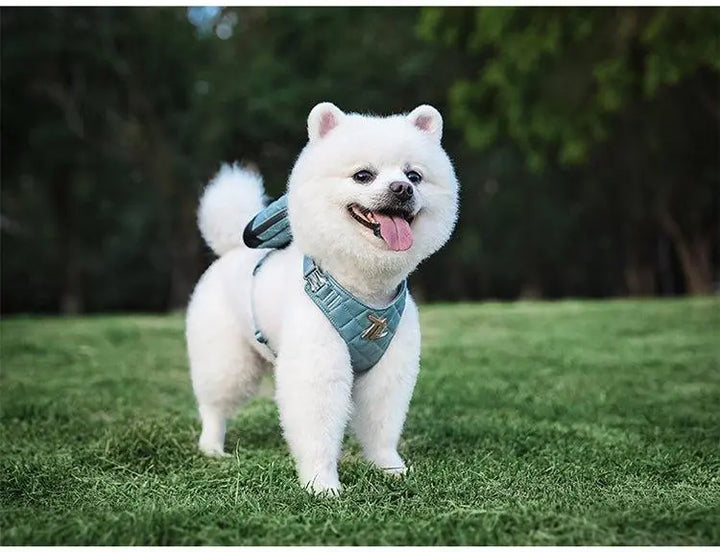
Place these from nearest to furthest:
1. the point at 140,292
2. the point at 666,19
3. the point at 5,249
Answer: the point at 666,19, the point at 5,249, the point at 140,292

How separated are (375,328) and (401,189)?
A: 60 cm

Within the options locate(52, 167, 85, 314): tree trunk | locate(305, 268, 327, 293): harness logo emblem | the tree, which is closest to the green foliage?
the tree

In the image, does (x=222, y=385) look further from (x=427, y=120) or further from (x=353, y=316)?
(x=427, y=120)

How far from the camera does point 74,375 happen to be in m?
7.04

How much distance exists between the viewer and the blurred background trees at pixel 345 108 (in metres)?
14.8

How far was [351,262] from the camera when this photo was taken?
11.8ft

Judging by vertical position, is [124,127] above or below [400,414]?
above

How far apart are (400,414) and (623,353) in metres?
4.57

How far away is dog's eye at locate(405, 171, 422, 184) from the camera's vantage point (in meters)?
3.53

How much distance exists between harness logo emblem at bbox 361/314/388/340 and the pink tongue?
1.11ft

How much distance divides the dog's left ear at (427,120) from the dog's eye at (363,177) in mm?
349

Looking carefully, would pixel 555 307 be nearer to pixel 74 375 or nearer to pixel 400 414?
pixel 74 375

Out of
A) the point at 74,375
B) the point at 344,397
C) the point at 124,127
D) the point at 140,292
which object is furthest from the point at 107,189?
the point at 344,397

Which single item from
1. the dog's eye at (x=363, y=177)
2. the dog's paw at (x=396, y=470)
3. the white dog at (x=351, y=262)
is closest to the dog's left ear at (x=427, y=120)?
the white dog at (x=351, y=262)
